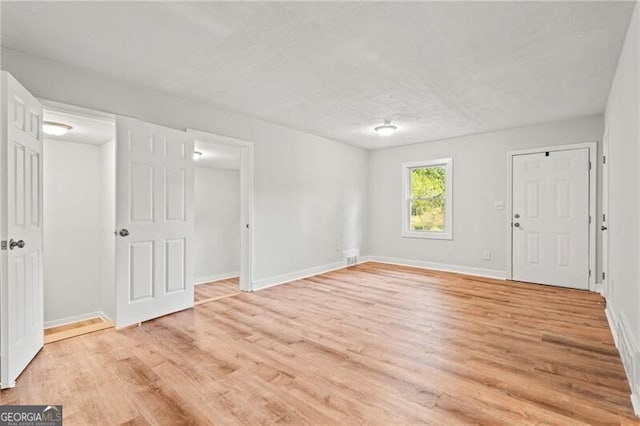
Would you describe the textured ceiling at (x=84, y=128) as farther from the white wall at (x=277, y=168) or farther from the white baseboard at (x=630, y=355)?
the white baseboard at (x=630, y=355)

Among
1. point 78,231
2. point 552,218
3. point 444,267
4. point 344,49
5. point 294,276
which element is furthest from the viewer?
point 444,267

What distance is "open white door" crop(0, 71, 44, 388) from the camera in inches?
79.4

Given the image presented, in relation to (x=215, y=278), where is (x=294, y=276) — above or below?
above

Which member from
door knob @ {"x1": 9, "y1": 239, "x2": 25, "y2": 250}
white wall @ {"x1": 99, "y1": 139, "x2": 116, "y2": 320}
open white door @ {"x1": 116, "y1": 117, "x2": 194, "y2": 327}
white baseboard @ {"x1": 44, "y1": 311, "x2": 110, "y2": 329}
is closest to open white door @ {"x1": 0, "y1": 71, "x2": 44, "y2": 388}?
door knob @ {"x1": 9, "y1": 239, "x2": 25, "y2": 250}

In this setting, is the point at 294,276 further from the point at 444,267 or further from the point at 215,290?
the point at 444,267

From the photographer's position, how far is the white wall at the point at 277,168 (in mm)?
2811

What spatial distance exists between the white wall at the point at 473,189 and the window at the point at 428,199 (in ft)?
0.36

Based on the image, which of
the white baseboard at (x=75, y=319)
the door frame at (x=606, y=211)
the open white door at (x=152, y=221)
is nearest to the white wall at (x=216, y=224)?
the white baseboard at (x=75, y=319)

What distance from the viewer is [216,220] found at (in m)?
6.08

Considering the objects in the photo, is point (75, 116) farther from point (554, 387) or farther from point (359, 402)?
point (554, 387)

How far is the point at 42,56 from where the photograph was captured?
103 inches

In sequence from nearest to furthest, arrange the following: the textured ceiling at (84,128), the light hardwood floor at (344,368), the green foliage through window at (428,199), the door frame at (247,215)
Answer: the light hardwood floor at (344,368)
the textured ceiling at (84,128)
the door frame at (247,215)
the green foliage through window at (428,199)

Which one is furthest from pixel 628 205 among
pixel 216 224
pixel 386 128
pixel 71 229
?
pixel 71 229

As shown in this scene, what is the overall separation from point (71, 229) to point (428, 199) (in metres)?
5.84
